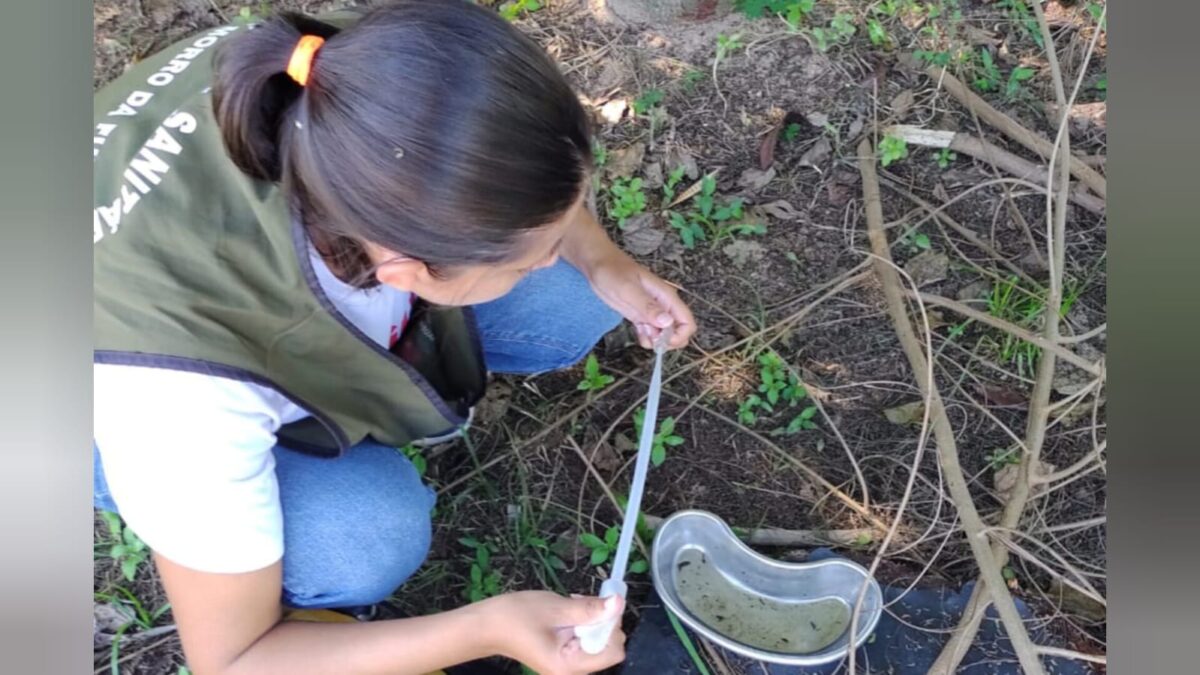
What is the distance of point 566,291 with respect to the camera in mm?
1308

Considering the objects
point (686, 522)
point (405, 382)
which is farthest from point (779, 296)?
point (405, 382)

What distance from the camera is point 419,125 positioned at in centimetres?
72

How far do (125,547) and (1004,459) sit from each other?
55.2 inches

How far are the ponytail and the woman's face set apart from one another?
141 mm

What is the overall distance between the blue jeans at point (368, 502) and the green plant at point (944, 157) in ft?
2.53

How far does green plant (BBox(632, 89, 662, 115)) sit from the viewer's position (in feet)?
5.59

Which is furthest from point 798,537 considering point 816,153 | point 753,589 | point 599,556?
point 816,153

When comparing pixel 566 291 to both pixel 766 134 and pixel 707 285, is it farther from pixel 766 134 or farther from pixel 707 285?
pixel 766 134

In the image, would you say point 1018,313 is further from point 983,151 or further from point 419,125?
point 419,125

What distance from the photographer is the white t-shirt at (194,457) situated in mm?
836

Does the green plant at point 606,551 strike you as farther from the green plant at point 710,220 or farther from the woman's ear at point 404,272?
the woman's ear at point 404,272

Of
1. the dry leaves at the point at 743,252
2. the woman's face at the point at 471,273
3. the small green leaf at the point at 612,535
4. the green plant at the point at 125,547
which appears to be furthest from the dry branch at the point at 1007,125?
the green plant at the point at 125,547

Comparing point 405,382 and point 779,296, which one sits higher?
point 405,382
